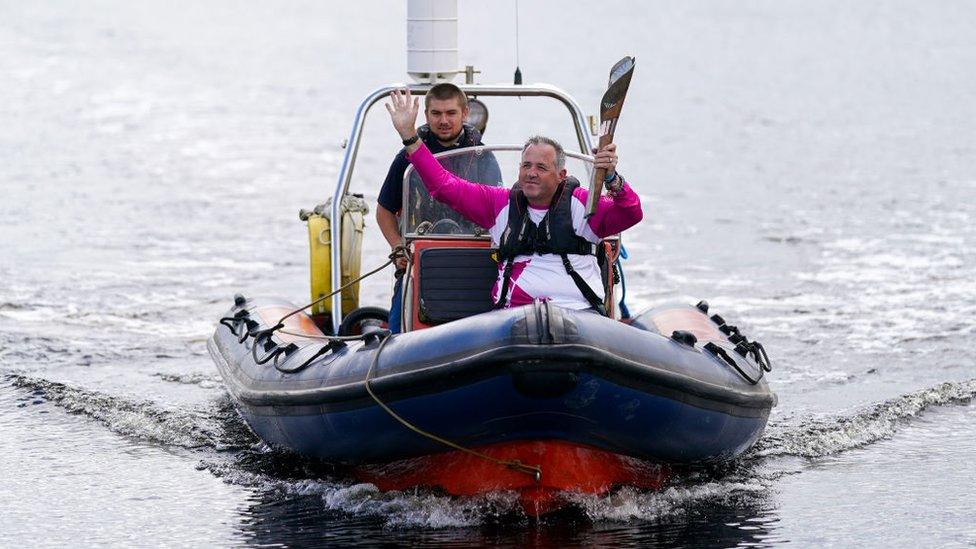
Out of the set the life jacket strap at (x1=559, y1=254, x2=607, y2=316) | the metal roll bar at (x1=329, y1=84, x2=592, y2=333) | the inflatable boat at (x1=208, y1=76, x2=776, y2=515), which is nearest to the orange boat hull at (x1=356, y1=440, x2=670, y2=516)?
the inflatable boat at (x1=208, y1=76, x2=776, y2=515)

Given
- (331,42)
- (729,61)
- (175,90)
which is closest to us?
(175,90)

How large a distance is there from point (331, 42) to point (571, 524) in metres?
26.4

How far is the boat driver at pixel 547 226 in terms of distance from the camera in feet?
20.5

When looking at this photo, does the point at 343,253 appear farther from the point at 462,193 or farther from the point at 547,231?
the point at 547,231

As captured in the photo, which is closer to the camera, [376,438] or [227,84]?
[376,438]

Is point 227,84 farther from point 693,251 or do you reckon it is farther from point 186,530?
point 186,530

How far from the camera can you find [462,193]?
6465 millimetres

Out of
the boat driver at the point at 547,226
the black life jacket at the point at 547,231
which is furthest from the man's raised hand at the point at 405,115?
the black life jacket at the point at 547,231

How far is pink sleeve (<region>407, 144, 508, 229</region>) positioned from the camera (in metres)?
6.42

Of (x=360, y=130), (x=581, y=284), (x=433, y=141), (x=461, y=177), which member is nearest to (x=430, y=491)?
(x=581, y=284)

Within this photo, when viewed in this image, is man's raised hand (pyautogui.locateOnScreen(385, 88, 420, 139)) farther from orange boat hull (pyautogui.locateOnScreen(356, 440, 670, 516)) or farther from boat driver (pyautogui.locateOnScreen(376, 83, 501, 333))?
orange boat hull (pyautogui.locateOnScreen(356, 440, 670, 516))

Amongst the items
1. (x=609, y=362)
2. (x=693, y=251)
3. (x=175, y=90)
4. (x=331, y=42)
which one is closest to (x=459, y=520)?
(x=609, y=362)

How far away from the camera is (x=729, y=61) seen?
94.1 feet

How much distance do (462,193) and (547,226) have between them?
401 mm
